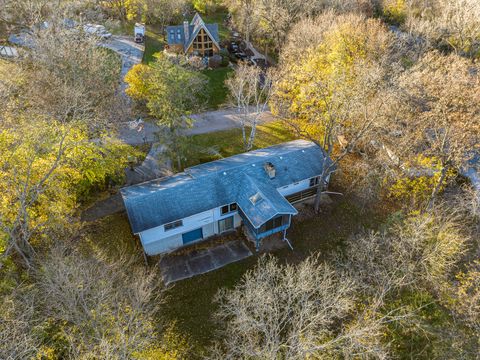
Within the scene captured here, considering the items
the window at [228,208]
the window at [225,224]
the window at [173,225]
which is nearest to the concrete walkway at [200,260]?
the window at [225,224]

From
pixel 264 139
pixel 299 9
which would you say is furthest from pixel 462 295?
pixel 299 9

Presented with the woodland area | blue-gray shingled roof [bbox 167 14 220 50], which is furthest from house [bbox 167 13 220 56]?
the woodland area

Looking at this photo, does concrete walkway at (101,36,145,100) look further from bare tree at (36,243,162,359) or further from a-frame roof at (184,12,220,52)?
bare tree at (36,243,162,359)

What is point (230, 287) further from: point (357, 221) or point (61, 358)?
point (357, 221)

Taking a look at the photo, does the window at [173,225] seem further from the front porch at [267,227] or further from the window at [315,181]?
the window at [315,181]

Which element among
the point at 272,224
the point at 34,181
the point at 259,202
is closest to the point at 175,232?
the point at 259,202

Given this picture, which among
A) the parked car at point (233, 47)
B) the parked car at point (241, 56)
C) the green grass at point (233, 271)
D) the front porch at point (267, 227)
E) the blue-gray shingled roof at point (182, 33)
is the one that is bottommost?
the green grass at point (233, 271)

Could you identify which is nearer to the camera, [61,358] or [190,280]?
[61,358]

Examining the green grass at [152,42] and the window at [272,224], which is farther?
the green grass at [152,42]
